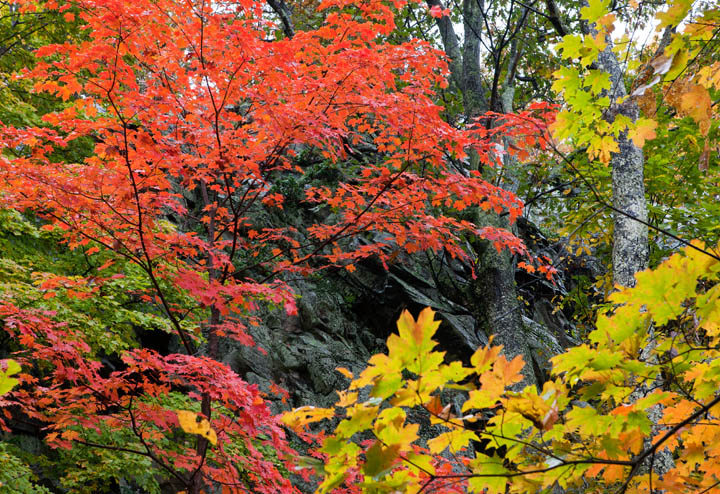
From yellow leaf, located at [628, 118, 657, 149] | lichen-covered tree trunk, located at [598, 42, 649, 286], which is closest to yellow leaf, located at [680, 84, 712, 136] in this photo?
yellow leaf, located at [628, 118, 657, 149]

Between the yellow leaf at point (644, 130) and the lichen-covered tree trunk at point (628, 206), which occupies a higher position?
the lichen-covered tree trunk at point (628, 206)

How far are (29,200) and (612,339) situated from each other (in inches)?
140

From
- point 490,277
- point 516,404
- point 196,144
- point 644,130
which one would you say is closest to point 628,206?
point 490,277

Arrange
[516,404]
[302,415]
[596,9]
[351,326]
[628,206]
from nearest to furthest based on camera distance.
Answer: [516,404] < [302,415] < [596,9] < [628,206] < [351,326]

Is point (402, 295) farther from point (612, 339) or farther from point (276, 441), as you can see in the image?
point (612, 339)

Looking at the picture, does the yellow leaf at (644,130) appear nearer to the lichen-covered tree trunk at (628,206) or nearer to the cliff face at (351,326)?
the lichen-covered tree trunk at (628,206)

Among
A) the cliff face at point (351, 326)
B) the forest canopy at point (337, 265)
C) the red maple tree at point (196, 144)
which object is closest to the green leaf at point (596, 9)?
the forest canopy at point (337, 265)

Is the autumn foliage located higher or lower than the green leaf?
lower

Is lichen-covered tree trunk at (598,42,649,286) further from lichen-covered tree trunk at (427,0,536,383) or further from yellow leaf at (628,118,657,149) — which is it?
yellow leaf at (628,118,657,149)

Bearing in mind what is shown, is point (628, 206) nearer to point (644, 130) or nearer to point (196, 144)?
point (644, 130)

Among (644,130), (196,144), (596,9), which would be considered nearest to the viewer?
(596,9)

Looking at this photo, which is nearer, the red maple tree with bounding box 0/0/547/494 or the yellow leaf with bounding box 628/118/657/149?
the yellow leaf with bounding box 628/118/657/149

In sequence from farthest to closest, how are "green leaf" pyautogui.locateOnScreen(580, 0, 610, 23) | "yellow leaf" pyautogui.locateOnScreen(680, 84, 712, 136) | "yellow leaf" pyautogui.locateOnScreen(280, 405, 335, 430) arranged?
"green leaf" pyautogui.locateOnScreen(580, 0, 610, 23) < "yellow leaf" pyautogui.locateOnScreen(680, 84, 712, 136) < "yellow leaf" pyautogui.locateOnScreen(280, 405, 335, 430)

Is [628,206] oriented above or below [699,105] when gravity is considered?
above
